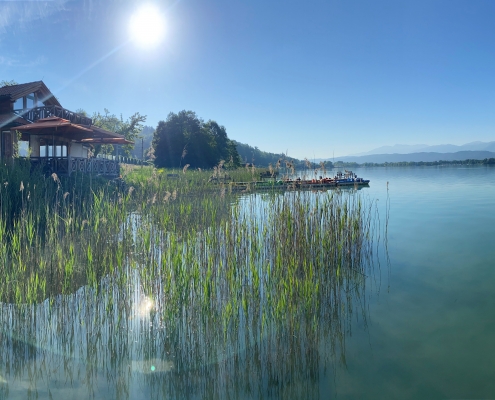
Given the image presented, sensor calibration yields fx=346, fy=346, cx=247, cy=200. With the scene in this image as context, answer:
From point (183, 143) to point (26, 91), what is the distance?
21.7 meters

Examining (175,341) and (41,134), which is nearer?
(175,341)

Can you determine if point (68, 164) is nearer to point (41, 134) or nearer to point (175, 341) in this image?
point (41, 134)

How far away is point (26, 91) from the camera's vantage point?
628 inches

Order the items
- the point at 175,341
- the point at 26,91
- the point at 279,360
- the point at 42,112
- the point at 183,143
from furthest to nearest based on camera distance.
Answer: the point at 183,143 → the point at 42,112 → the point at 26,91 → the point at 175,341 → the point at 279,360

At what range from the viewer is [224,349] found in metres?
2.86

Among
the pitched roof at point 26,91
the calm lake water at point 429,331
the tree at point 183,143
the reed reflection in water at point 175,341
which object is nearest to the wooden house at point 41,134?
the pitched roof at point 26,91

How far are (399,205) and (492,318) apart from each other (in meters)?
10.0

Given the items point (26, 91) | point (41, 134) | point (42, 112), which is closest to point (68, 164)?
point (41, 134)

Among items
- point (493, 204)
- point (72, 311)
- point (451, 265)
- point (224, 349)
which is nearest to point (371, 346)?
point (224, 349)

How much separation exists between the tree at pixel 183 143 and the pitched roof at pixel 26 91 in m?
17.7

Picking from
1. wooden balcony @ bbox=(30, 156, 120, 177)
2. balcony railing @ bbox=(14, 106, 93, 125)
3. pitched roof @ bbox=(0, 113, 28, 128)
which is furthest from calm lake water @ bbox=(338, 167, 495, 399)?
pitched roof @ bbox=(0, 113, 28, 128)

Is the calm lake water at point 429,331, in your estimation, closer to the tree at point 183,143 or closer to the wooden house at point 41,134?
the wooden house at point 41,134

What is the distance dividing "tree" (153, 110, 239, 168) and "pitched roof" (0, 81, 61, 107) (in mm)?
17750

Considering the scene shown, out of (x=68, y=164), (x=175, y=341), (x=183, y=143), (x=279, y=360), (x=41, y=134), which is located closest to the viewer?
(x=279, y=360)
